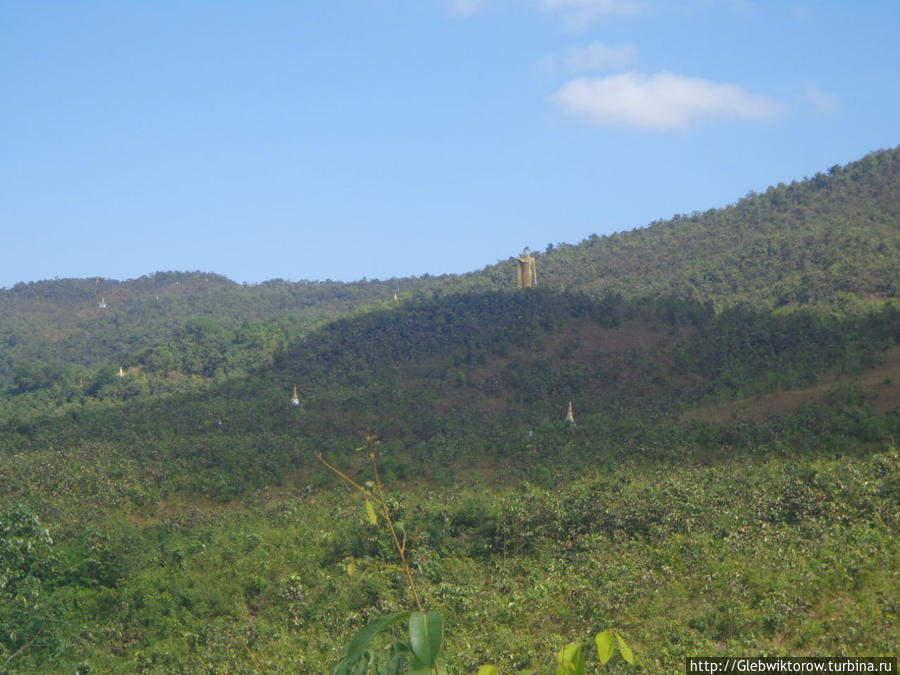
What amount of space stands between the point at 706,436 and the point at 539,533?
7.69m

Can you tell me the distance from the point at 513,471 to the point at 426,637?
19.8 metres

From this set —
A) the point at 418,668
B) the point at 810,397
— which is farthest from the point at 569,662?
the point at 810,397

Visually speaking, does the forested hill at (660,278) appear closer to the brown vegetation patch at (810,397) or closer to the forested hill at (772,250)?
the forested hill at (772,250)

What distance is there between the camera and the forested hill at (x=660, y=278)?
37219 millimetres

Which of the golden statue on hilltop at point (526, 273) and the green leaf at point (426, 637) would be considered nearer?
the green leaf at point (426, 637)

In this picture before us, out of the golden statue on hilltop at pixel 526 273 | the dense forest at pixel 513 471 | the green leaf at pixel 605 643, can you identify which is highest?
the golden statue on hilltop at pixel 526 273

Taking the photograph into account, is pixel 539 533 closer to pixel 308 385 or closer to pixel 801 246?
pixel 308 385

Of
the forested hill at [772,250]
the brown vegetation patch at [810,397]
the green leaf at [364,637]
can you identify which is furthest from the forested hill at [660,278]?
the green leaf at [364,637]

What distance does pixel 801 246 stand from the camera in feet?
135

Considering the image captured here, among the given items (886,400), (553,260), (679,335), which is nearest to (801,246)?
(679,335)

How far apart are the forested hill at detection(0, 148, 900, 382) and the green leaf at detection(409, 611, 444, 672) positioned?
34439 mm

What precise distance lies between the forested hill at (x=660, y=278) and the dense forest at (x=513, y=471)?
1.07 feet

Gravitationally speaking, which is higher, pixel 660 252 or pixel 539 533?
pixel 660 252

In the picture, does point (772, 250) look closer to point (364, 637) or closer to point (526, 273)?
point (526, 273)
